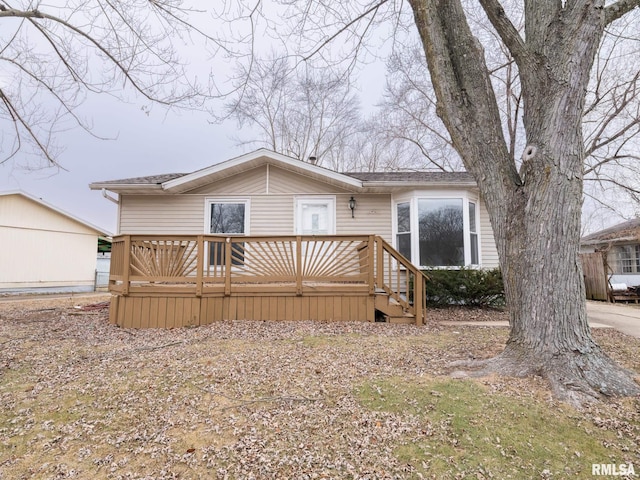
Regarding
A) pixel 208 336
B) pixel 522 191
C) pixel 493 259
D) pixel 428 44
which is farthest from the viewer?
pixel 493 259

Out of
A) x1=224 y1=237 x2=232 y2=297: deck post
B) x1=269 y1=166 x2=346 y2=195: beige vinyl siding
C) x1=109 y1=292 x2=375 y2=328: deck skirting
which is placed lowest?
x1=109 y1=292 x2=375 y2=328: deck skirting

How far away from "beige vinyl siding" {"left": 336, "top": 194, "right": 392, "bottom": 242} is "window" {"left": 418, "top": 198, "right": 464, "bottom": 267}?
88 cm

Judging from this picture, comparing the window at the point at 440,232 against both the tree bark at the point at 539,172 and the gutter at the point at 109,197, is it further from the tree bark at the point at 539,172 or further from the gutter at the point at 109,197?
the gutter at the point at 109,197

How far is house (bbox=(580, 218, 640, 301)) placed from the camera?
40.5 ft

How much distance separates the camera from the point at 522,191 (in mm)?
3371

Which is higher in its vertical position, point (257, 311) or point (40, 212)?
point (40, 212)

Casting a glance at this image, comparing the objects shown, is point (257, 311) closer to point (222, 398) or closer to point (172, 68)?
point (222, 398)

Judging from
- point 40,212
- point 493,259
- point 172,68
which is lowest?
point 493,259

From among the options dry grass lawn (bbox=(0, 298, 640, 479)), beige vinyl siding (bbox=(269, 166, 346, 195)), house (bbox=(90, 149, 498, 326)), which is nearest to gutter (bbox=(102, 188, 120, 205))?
house (bbox=(90, 149, 498, 326))

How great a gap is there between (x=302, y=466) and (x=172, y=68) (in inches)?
305

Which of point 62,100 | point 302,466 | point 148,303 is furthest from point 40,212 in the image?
point 302,466

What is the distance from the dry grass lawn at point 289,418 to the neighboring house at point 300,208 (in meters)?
4.66

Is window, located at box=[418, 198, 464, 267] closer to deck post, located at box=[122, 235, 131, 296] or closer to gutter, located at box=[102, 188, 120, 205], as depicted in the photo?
deck post, located at box=[122, 235, 131, 296]

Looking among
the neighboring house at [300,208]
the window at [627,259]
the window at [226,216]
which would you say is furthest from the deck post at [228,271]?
the window at [627,259]
